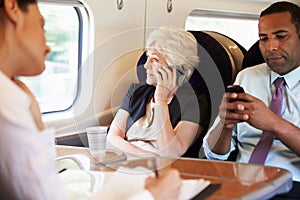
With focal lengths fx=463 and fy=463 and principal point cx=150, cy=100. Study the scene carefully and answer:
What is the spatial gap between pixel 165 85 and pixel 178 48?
0.19m

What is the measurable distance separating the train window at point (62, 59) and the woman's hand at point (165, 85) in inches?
20.6

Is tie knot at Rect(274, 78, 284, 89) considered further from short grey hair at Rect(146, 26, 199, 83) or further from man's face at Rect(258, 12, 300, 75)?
short grey hair at Rect(146, 26, 199, 83)

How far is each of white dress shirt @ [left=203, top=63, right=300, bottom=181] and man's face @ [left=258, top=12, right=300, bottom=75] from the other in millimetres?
44

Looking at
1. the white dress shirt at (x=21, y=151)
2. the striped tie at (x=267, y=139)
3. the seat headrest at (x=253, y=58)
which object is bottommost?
the striped tie at (x=267, y=139)

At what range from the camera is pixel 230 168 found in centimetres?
142

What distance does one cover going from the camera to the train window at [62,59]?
7.77 feet

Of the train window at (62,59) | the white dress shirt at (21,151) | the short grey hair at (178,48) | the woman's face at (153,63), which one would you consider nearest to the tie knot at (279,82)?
the short grey hair at (178,48)

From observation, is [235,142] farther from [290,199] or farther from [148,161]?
[148,161]

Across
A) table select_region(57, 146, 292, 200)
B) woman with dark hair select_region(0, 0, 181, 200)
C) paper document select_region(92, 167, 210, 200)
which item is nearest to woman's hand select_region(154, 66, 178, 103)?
table select_region(57, 146, 292, 200)

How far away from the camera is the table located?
3.74 ft

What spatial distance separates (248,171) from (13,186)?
76cm

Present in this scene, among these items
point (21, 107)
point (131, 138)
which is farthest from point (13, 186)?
point (131, 138)

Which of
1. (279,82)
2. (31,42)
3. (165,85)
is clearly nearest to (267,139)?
(279,82)

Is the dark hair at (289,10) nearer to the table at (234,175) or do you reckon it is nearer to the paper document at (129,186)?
the table at (234,175)
